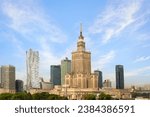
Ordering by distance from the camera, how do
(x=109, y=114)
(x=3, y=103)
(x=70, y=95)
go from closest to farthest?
1. (x=109, y=114)
2. (x=3, y=103)
3. (x=70, y=95)

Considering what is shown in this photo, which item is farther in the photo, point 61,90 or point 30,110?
point 61,90

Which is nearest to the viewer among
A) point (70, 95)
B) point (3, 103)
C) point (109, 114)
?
point (109, 114)

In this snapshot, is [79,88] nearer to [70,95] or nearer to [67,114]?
[70,95]

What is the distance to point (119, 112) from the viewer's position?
13961 millimetres

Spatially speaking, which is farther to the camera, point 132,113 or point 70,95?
point 70,95

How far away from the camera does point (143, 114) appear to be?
45.5ft

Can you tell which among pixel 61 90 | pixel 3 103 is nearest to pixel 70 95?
pixel 61 90

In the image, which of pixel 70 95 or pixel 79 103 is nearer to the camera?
pixel 79 103

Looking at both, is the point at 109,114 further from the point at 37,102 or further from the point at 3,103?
the point at 3,103

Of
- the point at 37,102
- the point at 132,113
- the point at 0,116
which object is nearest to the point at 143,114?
the point at 132,113

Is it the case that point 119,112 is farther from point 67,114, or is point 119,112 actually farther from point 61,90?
point 61,90

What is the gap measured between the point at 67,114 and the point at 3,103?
2489 millimetres

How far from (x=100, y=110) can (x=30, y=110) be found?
2485 millimetres

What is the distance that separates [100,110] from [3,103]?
3.61 metres
